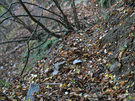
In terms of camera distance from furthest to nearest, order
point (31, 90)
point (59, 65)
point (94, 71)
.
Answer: point (59, 65) → point (94, 71) → point (31, 90)

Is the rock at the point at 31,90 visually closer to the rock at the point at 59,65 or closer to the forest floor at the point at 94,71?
the forest floor at the point at 94,71

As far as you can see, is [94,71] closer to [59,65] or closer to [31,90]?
[59,65]

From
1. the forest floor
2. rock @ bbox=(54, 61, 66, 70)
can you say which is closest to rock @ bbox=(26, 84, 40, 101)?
the forest floor

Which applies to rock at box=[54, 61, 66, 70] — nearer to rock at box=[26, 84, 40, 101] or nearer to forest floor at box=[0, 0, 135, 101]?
forest floor at box=[0, 0, 135, 101]

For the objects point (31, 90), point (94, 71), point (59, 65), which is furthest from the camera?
point (59, 65)

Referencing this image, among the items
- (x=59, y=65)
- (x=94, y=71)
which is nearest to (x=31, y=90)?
(x=59, y=65)

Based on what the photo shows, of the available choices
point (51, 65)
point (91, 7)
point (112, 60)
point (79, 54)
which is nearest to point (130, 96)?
point (112, 60)

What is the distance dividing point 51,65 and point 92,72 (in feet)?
5.30

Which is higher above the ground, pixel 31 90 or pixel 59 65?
pixel 59 65

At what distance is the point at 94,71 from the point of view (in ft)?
12.3

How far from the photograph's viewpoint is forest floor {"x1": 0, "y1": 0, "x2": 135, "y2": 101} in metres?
2.94

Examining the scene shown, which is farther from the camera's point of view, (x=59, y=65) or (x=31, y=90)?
(x=59, y=65)

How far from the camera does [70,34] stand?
6.47m

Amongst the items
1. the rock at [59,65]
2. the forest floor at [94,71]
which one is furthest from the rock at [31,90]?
the rock at [59,65]
